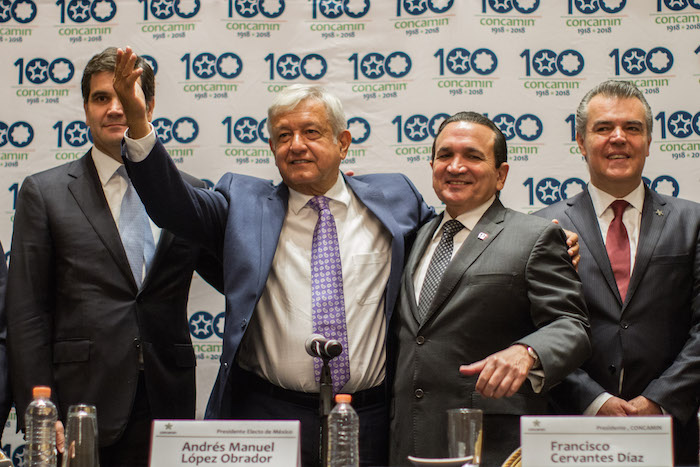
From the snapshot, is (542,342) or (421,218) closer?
(542,342)

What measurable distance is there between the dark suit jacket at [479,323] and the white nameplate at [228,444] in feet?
2.61

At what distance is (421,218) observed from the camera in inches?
128

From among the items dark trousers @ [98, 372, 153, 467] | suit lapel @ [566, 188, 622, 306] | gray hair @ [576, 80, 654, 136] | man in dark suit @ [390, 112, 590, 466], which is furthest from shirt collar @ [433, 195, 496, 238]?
dark trousers @ [98, 372, 153, 467]

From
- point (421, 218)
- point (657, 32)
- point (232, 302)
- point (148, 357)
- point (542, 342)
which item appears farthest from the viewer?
point (657, 32)

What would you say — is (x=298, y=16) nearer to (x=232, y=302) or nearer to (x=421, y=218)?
(x=421, y=218)

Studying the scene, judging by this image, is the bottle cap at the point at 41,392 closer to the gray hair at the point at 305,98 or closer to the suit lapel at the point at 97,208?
the suit lapel at the point at 97,208

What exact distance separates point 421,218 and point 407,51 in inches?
45.7

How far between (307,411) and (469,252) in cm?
77

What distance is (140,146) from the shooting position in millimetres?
2676

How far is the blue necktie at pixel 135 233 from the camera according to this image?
10.3 ft

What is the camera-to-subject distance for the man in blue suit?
280 cm

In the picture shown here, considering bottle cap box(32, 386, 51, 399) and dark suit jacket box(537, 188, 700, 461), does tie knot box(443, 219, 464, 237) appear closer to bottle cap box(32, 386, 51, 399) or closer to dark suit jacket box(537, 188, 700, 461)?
dark suit jacket box(537, 188, 700, 461)

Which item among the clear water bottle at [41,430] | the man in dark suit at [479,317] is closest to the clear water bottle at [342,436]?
the man in dark suit at [479,317]

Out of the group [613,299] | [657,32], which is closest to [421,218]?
[613,299]
